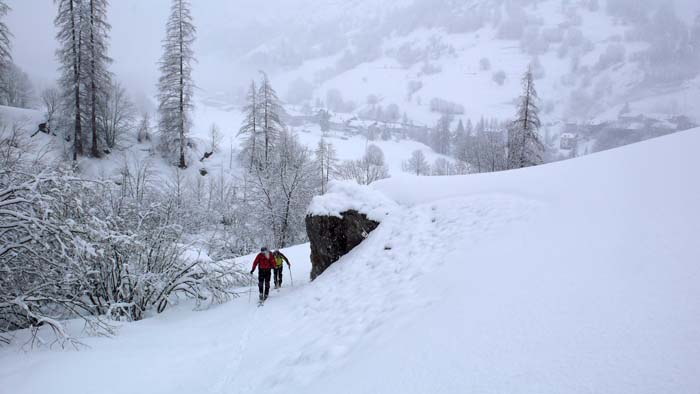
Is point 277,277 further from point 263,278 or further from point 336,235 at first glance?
point 336,235

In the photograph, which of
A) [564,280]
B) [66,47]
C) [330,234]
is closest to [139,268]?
[330,234]

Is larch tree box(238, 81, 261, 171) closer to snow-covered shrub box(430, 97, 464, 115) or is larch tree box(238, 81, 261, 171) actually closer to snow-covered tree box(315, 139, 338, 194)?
snow-covered tree box(315, 139, 338, 194)

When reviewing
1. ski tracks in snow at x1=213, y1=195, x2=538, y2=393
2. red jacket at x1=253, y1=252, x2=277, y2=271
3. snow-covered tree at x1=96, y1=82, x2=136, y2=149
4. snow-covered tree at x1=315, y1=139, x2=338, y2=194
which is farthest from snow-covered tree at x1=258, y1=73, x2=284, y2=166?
ski tracks in snow at x1=213, y1=195, x2=538, y2=393

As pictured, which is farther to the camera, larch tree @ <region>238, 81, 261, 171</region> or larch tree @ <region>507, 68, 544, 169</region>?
larch tree @ <region>238, 81, 261, 171</region>

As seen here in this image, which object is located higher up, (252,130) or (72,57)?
(72,57)

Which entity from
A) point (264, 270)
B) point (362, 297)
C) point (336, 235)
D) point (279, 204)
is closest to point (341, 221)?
point (336, 235)

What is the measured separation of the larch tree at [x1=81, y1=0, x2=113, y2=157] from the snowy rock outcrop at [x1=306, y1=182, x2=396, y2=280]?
78.2ft

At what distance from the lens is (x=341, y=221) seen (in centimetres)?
1041

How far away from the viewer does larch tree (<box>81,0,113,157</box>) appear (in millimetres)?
24266

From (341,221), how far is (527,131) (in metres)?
24.8

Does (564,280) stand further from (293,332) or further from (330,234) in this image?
(330,234)

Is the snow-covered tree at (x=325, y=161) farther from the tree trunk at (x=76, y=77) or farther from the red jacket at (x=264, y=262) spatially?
the red jacket at (x=264, y=262)

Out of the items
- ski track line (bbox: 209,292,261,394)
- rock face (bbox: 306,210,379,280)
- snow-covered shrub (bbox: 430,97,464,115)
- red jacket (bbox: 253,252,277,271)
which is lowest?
ski track line (bbox: 209,292,261,394)

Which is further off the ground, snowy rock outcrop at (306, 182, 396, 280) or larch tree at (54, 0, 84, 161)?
larch tree at (54, 0, 84, 161)
